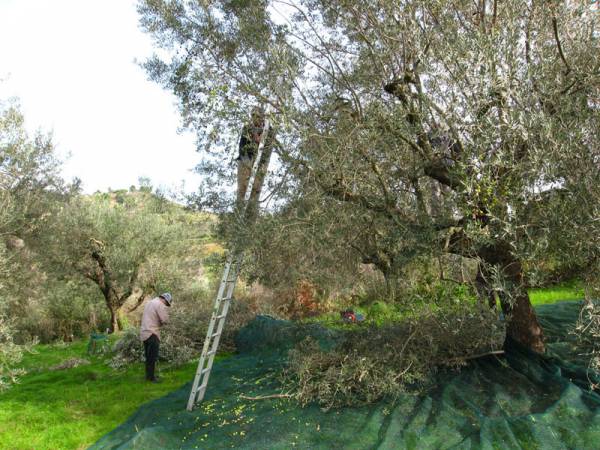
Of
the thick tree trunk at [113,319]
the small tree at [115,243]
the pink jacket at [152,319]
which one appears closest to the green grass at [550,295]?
the pink jacket at [152,319]

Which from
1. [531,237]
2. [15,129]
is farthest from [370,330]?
[15,129]

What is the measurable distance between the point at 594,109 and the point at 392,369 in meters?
3.62

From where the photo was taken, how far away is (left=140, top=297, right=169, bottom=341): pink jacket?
8.98 m

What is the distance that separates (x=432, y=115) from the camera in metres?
5.63

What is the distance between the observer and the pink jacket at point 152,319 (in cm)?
898

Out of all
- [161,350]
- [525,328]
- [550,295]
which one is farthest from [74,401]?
[550,295]

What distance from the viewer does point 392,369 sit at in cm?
587

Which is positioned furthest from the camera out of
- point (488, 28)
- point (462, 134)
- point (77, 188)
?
point (77, 188)

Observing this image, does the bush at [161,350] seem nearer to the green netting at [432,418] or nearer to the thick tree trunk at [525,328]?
the green netting at [432,418]

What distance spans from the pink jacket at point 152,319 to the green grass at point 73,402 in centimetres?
93

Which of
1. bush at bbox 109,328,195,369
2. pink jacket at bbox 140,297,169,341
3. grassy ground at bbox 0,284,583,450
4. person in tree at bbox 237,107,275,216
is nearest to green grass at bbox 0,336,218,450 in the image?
grassy ground at bbox 0,284,583,450

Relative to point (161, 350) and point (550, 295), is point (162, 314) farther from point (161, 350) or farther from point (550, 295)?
point (550, 295)

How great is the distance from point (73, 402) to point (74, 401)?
6cm

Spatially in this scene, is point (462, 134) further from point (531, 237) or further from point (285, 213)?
point (285, 213)
